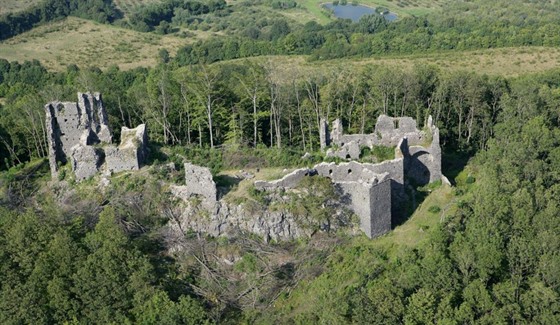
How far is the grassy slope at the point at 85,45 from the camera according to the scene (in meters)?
86.5

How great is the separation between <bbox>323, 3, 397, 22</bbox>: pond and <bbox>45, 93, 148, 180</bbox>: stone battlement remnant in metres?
97.6

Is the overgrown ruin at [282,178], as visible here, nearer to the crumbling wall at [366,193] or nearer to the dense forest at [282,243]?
the crumbling wall at [366,193]

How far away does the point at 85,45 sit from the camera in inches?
3666

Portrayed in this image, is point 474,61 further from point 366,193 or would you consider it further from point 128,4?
point 128,4

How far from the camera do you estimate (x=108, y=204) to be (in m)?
35.9

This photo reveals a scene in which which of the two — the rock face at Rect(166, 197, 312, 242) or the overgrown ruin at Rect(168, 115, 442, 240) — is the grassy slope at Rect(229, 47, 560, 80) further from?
the rock face at Rect(166, 197, 312, 242)

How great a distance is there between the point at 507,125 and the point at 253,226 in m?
25.6

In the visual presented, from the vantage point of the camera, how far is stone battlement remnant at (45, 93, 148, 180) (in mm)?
37906

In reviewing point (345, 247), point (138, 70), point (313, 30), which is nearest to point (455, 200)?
point (345, 247)

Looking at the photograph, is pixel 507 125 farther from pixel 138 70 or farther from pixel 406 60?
pixel 138 70

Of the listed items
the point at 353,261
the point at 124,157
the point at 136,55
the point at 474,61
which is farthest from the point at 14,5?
the point at 353,261

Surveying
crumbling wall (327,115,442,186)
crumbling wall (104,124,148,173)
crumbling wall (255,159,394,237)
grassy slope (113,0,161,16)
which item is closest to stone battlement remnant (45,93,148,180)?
crumbling wall (104,124,148,173)

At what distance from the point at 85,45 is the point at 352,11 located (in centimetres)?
6813

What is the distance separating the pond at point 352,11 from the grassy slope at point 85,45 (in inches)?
1759
